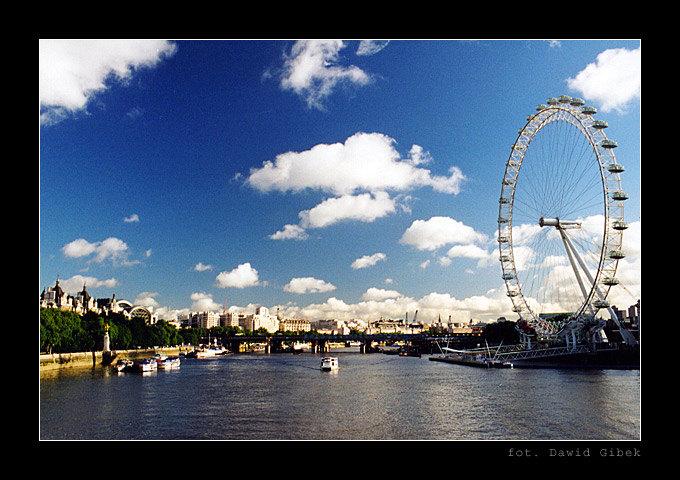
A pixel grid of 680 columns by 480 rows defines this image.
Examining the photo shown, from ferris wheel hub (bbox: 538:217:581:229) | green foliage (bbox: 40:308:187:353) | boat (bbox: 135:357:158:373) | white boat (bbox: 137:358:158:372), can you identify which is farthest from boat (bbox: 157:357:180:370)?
ferris wheel hub (bbox: 538:217:581:229)

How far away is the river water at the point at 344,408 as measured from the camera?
61.2ft


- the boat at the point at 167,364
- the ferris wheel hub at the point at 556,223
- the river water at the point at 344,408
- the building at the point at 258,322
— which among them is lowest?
the building at the point at 258,322

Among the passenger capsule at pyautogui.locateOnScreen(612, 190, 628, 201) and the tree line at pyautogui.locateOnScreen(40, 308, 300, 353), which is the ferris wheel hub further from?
the tree line at pyautogui.locateOnScreen(40, 308, 300, 353)

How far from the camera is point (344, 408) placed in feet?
77.9

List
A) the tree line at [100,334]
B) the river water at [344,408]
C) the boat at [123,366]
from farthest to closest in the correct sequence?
the tree line at [100,334] < the boat at [123,366] < the river water at [344,408]

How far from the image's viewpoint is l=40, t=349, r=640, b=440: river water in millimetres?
18656

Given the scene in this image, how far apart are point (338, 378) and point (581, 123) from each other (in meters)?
24.3

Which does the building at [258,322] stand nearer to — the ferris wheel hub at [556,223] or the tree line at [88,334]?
the tree line at [88,334]

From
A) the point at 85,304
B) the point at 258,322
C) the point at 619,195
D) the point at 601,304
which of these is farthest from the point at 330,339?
the point at 258,322

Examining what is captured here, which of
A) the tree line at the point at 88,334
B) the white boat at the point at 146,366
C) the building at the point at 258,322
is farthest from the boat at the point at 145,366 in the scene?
the building at the point at 258,322
